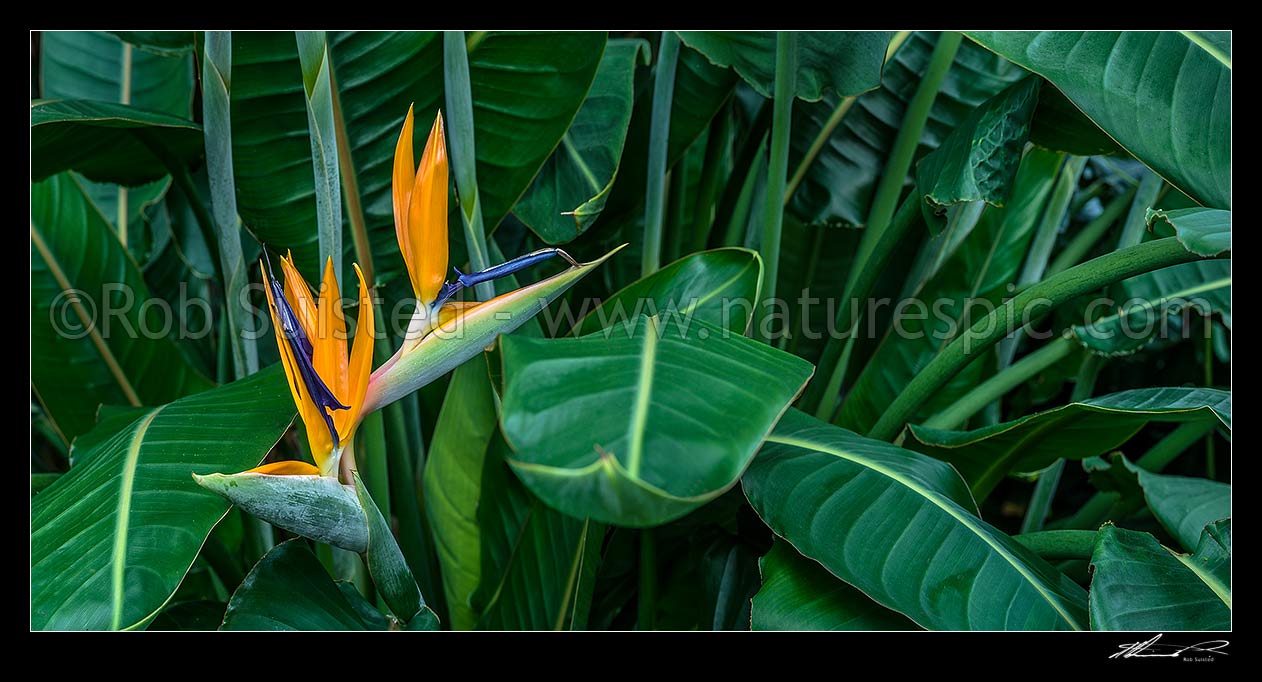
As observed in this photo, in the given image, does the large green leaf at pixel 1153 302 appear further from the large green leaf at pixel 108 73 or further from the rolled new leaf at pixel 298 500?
the large green leaf at pixel 108 73

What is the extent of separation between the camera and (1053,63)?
0.47 metres

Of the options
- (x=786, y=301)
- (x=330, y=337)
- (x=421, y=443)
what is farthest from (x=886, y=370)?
(x=330, y=337)

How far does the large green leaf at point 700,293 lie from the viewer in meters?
0.48

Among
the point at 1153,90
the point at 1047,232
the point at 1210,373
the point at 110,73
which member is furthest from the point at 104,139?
the point at 1210,373

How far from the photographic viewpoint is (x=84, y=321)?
728mm

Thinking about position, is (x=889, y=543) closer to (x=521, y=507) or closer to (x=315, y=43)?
(x=521, y=507)

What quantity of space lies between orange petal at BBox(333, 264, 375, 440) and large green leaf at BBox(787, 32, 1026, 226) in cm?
48

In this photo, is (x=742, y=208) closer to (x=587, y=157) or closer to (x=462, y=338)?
(x=587, y=157)

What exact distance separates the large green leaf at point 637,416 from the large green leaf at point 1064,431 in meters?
0.22

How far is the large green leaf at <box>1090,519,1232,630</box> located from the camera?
0.41 meters

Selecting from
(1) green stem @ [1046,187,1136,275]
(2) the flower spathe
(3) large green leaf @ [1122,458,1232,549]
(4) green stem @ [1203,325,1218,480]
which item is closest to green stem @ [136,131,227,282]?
(2) the flower spathe

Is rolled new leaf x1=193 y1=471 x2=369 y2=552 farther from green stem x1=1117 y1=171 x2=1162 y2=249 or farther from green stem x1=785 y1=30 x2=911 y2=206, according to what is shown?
green stem x1=1117 y1=171 x2=1162 y2=249

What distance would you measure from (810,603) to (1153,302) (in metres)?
0.51

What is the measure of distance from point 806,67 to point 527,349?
0.37m
